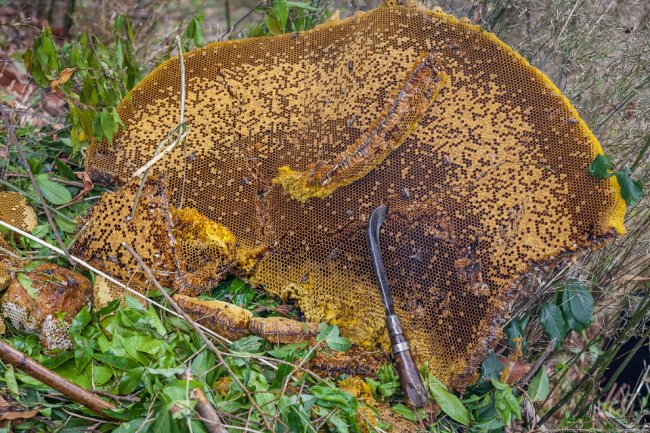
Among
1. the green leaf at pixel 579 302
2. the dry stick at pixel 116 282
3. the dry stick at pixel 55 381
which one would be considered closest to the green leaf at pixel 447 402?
the dry stick at pixel 116 282

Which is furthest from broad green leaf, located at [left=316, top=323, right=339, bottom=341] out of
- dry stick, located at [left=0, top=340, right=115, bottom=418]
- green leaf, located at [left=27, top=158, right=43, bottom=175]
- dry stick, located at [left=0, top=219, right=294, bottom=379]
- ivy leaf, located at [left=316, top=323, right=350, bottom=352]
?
green leaf, located at [left=27, top=158, right=43, bottom=175]

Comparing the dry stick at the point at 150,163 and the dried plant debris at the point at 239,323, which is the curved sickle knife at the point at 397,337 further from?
the dry stick at the point at 150,163

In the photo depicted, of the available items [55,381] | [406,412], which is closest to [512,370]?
[406,412]

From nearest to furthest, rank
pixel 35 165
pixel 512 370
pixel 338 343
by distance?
1. pixel 338 343
2. pixel 512 370
3. pixel 35 165

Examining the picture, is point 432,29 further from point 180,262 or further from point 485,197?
point 180,262

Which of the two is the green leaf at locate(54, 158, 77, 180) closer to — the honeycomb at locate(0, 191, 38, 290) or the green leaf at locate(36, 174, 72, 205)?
the green leaf at locate(36, 174, 72, 205)

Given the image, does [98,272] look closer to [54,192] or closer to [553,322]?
[54,192]

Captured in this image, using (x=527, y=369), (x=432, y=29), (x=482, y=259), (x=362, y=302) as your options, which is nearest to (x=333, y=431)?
(x=362, y=302)
